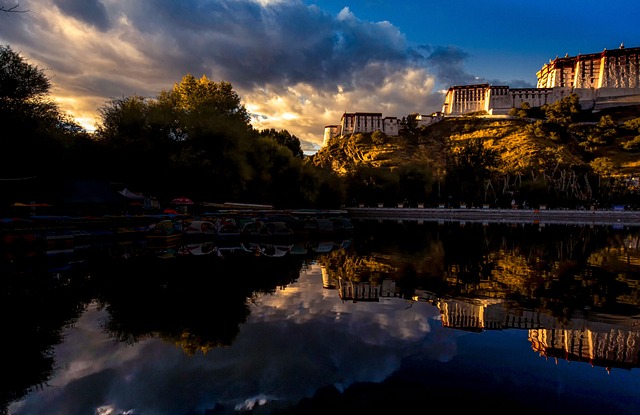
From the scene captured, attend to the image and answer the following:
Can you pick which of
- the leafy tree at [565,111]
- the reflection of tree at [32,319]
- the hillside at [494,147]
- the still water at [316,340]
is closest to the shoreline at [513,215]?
the hillside at [494,147]

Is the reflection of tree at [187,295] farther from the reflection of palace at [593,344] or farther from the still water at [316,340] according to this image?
the reflection of palace at [593,344]

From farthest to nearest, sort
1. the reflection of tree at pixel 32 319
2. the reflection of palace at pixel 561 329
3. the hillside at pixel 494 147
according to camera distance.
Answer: the hillside at pixel 494 147 → the reflection of palace at pixel 561 329 → the reflection of tree at pixel 32 319

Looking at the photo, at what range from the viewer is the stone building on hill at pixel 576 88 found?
129 m

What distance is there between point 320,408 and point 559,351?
5317 millimetres

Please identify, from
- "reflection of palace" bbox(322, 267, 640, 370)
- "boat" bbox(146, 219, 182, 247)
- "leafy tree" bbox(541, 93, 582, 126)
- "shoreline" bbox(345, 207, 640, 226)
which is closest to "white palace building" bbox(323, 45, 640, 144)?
"leafy tree" bbox(541, 93, 582, 126)

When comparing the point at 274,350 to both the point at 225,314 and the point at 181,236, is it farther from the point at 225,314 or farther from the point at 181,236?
the point at 181,236

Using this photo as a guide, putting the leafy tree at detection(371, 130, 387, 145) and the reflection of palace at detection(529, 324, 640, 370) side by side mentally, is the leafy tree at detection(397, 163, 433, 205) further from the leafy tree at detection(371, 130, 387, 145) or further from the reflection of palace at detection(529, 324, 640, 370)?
the reflection of palace at detection(529, 324, 640, 370)

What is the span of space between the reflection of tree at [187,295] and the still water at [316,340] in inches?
2.8

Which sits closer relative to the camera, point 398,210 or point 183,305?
point 183,305

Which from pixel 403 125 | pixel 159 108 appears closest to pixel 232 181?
pixel 159 108

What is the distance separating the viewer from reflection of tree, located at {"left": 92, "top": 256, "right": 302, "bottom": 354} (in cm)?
884

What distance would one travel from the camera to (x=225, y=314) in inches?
401

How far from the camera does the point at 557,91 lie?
139125mm

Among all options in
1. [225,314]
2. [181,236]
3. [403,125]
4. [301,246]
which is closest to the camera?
[225,314]
